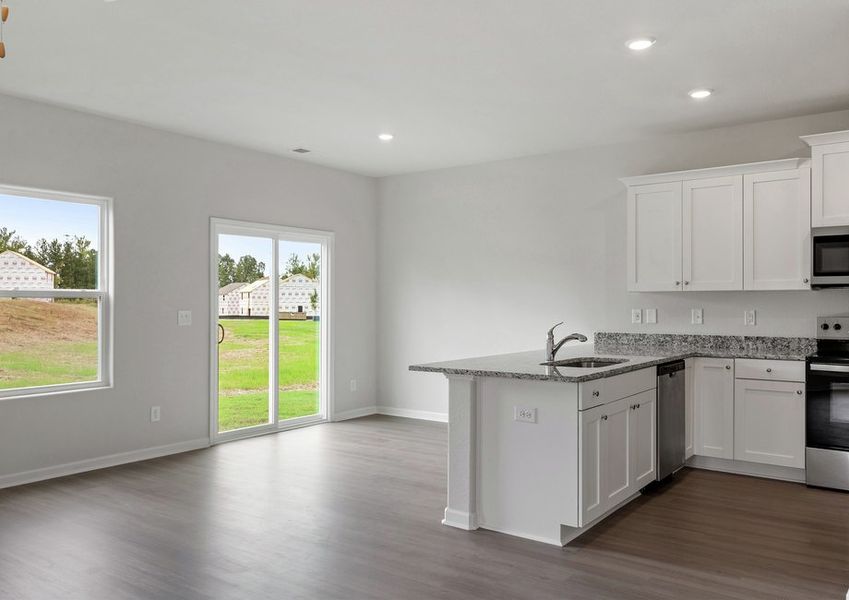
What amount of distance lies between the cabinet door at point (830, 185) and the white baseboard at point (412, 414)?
3.88 meters

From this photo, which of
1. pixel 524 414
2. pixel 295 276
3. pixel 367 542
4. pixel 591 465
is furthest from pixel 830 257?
pixel 295 276

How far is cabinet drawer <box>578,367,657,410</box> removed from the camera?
3.44m

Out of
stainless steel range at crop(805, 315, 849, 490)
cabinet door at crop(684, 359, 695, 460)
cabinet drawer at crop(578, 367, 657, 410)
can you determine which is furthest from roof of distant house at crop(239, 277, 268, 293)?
stainless steel range at crop(805, 315, 849, 490)

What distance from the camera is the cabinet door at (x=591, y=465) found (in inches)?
134

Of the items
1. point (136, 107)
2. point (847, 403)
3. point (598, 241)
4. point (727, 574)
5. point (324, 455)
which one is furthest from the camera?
point (598, 241)

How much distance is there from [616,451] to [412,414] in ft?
12.3

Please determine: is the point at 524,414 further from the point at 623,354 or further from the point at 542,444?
the point at 623,354

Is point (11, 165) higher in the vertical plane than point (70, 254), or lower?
higher

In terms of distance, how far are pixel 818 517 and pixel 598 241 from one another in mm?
2864

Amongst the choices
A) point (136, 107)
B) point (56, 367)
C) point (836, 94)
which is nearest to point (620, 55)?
point (836, 94)

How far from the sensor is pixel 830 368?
440 cm

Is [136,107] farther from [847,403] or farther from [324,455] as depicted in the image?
[847,403]

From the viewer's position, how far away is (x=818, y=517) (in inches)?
154

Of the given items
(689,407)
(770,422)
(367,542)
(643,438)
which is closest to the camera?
(367,542)
